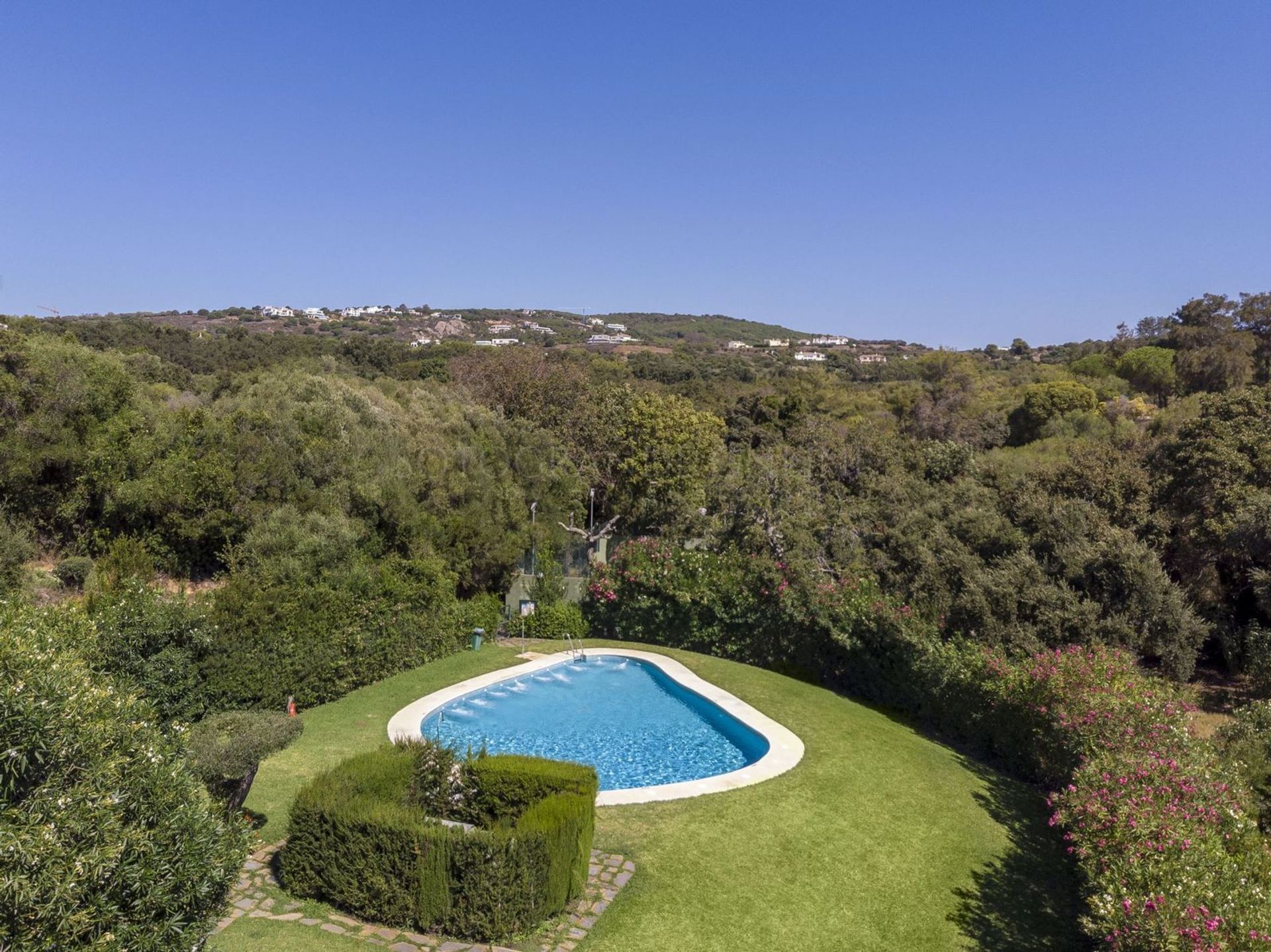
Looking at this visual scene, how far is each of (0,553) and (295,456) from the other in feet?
17.4

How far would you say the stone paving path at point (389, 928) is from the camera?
254 inches

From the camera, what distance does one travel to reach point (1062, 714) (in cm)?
975

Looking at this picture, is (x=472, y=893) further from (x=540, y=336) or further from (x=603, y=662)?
(x=540, y=336)

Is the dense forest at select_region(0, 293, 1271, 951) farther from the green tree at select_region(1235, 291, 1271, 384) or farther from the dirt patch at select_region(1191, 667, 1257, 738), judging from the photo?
the green tree at select_region(1235, 291, 1271, 384)

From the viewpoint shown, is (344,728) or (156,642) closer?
(156,642)

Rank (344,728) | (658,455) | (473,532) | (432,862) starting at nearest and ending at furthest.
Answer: (432,862), (344,728), (473,532), (658,455)

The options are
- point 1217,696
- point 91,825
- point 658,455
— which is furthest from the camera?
point 658,455

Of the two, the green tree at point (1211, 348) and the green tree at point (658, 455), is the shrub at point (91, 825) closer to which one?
the green tree at point (658, 455)

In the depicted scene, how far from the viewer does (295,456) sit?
1702 cm

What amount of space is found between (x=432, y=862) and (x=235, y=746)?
2.20 metres

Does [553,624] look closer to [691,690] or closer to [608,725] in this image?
[608,725]

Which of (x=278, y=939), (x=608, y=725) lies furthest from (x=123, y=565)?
(x=278, y=939)

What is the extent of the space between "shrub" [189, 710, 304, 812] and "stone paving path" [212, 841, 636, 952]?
2.47 ft

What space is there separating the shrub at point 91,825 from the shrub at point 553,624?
13.5 m
